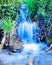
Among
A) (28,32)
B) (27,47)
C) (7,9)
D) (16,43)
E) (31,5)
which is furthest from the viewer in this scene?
(31,5)

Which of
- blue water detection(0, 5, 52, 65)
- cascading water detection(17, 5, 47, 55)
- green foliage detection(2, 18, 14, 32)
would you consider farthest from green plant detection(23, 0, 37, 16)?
green foliage detection(2, 18, 14, 32)

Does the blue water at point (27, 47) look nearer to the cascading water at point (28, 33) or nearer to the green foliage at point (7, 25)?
the cascading water at point (28, 33)

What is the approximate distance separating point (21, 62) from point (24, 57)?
1.63 ft

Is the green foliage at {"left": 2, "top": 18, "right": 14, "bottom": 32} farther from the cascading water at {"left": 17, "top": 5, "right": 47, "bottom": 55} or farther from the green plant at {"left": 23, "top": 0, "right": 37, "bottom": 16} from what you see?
the green plant at {"left": 23, "top": 0, "right": 37, "bottom": 16}

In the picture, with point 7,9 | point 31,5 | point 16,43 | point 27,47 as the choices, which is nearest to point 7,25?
point 16,43

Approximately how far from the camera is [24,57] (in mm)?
8320

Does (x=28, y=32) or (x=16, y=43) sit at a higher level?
(x=28, y=32)

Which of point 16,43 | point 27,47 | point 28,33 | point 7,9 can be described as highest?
point 7,9

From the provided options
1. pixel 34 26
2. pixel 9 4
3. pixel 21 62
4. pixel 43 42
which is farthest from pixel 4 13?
pixel 21 62

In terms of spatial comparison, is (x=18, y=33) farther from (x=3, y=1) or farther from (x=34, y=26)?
(x=3, y=1)

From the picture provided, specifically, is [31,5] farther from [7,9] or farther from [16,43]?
[16,43]

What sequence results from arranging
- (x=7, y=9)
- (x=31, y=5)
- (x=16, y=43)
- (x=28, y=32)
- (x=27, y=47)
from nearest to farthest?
(x=16, y=43) < (x=27, y=47) < (x=7, y=9) < (x=28, y=32) < (x=31, y=5)

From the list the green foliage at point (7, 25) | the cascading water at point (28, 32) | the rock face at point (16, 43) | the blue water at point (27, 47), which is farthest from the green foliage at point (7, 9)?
the rock face at point (16, 43)

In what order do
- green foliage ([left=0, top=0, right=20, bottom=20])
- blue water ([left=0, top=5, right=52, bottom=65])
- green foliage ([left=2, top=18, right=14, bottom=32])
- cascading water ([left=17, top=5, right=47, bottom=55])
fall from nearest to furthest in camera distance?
1. blue water ([left=0, top=5, right=52, bottom=65])
2. green foliage ([left=2, top=18, right=14, bottom=32])
3. green foliage ([left=0, top=0, right=20, bottom=20])
4. cascading water ([left=17, top=5, right=47, bottom=55])
